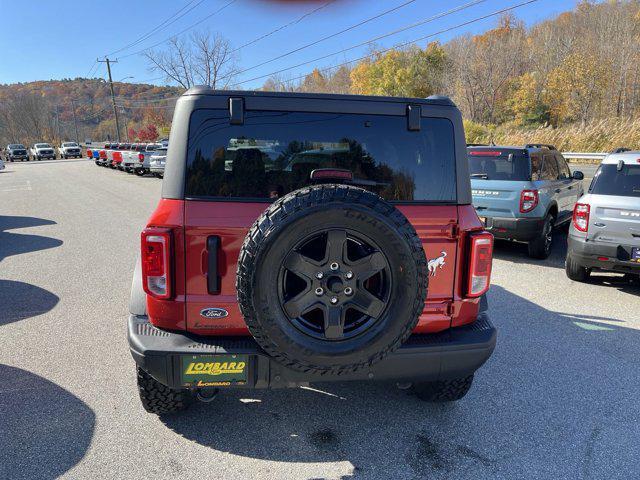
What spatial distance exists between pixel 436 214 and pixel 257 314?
3.91 feet

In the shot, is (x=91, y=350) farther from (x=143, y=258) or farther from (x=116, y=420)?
(x=143, y=258)

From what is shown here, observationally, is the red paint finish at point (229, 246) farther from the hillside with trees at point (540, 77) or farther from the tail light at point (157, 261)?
the hillside with trees at point (540, 77)

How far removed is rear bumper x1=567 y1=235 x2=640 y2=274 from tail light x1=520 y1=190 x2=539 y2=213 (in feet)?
4.30

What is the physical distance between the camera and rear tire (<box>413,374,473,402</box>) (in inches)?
121

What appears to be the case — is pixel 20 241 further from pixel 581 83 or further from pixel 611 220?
pixel 581 83

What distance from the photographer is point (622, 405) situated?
3219 mm

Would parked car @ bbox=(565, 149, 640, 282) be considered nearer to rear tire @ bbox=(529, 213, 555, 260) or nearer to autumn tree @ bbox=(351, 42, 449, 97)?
rear tire @ bbox=(529, 213, 555, 260)

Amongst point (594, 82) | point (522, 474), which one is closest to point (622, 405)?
point (522, 474)

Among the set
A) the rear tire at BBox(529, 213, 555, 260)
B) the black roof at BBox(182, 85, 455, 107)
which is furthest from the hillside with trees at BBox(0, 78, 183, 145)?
Result: the black roof at BBox(182, 85, 455, 107)

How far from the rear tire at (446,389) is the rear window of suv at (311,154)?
1.29m

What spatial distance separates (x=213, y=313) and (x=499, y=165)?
6.34 metres

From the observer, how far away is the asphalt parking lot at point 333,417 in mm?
2574

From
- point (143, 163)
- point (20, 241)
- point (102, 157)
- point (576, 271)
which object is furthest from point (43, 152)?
point (576, 271)

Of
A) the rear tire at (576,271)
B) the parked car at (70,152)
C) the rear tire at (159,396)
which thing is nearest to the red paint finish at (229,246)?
the rear tire at (159,396)
